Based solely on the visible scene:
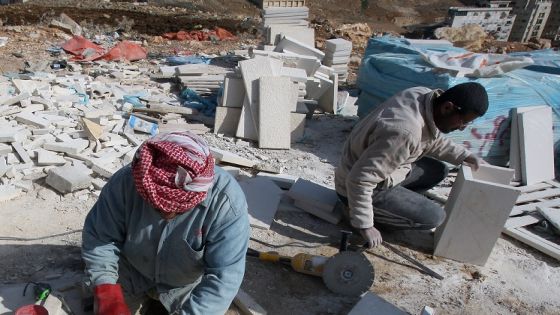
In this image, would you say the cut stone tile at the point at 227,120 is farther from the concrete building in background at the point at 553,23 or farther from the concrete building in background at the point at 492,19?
the concrete building in background at the point at 553,23

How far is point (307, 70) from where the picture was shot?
25.2ft

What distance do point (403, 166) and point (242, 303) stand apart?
6.32 ft

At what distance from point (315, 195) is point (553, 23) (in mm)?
27260

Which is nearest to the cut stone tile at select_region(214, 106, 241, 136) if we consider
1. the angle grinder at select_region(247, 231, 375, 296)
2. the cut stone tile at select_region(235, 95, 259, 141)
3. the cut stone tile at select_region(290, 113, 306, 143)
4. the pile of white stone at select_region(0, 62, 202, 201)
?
the cut stone tile at select_region(235, 95, 259, 141)

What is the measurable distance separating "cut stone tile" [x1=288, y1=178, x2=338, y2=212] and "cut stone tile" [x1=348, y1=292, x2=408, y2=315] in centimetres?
140

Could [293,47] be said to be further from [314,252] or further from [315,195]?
[314,252]

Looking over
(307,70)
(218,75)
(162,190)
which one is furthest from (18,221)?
(307,70)

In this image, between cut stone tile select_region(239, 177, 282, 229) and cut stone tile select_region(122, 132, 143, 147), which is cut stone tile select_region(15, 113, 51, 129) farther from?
cut stone tile select_region(239, 177, 282, 229)

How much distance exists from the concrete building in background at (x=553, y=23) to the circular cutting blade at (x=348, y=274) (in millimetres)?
Result: 26912

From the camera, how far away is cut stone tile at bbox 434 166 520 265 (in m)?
3.66

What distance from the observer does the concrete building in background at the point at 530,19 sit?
23.5 metres

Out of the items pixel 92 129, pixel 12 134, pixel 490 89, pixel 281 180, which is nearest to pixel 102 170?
pixel 92 129

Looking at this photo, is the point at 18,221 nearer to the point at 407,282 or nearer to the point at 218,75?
the point at 407,282

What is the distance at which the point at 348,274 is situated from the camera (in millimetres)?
3469
